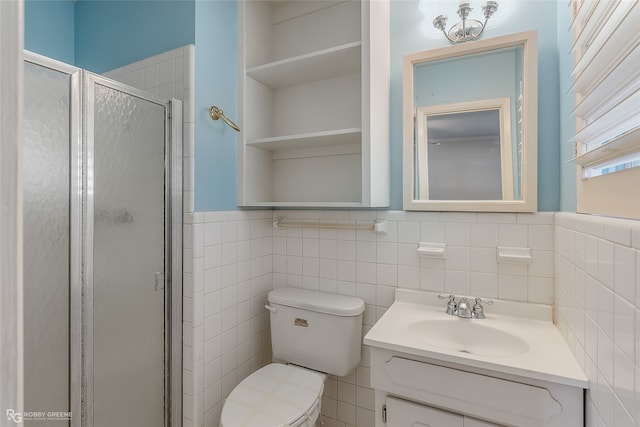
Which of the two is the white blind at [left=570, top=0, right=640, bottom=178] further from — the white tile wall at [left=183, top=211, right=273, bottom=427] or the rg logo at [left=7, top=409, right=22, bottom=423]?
the white tile wall at [left=183, top=211, right=273, bottom=427]

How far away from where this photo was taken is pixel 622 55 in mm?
578

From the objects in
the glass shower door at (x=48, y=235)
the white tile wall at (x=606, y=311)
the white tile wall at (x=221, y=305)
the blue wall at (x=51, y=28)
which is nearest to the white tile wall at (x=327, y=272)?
the white tile wall at (x=221, y=305)

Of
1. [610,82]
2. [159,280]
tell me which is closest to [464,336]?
[610,82]

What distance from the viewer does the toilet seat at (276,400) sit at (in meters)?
1.11

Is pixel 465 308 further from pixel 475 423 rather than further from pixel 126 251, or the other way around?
pixel 126 251

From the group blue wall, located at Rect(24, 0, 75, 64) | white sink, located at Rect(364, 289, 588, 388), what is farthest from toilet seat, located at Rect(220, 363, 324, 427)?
blue wall, located at Rect(24, 0, 75, 64)

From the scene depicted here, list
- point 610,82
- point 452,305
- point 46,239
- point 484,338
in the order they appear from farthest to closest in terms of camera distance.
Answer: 1. point 452,305
2. point 484,338
3. point 46,239
4. point 610,82

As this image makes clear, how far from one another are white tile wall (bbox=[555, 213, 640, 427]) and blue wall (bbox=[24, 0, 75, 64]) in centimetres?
240

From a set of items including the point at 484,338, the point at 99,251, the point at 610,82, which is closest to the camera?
the point at 610,82

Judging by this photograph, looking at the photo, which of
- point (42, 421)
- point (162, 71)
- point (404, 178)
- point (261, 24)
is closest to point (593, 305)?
point (404, 178)

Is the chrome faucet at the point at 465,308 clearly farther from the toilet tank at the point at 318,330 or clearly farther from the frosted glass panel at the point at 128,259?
the frosted glass panel at the point at 128,259

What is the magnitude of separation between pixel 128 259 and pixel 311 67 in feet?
3.81

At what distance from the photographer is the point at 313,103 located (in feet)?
5.40

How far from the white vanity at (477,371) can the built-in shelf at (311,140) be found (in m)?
0.81
